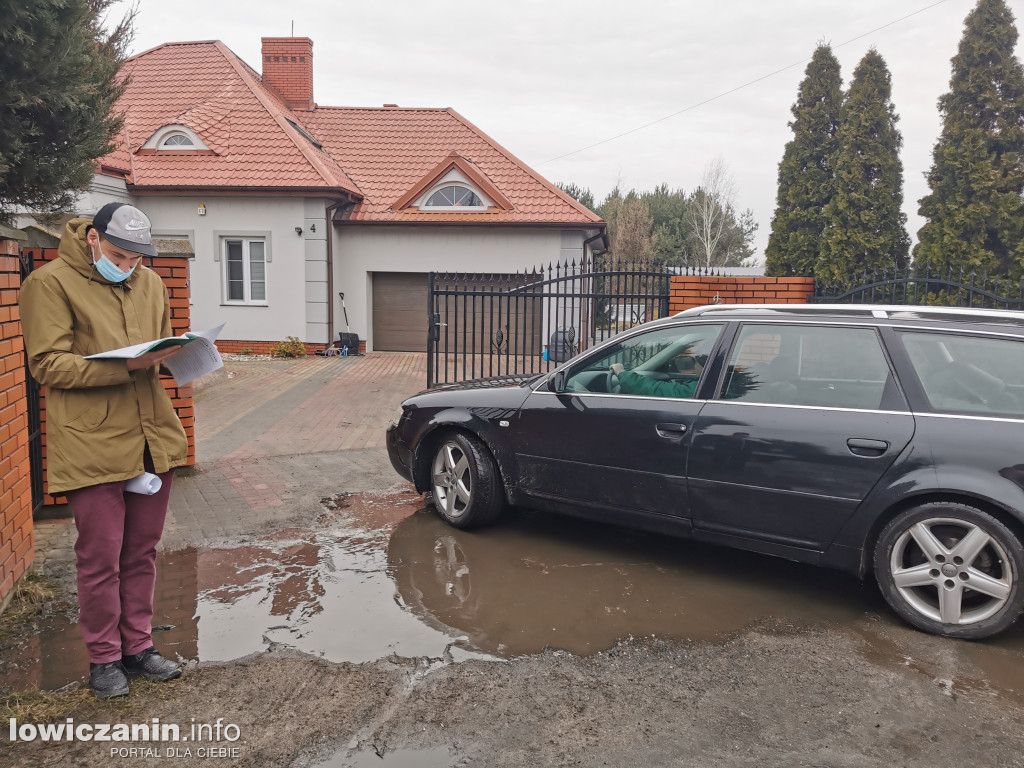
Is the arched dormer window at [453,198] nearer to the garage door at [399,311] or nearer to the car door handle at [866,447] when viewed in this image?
the garage door at [399,311]

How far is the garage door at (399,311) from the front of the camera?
18.8m

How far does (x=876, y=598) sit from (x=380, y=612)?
2.67m

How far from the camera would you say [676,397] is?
4.49 metres

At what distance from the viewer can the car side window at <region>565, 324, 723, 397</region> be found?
4547 mm

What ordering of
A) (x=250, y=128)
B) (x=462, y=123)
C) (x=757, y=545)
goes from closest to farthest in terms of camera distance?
(x=757, y=545) < (x=250, y=128) < (x=462, y=123)

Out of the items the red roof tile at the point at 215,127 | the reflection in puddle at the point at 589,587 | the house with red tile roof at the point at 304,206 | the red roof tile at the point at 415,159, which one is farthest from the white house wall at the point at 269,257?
the reflection in puddle at the point at 589,587

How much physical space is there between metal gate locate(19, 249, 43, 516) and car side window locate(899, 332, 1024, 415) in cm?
524

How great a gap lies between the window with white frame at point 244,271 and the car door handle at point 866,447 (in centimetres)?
1563

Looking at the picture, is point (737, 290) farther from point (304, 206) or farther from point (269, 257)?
point (269, 257)

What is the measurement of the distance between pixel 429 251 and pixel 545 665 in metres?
15.8

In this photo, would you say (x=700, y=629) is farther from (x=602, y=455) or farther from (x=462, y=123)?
(x=462, y=123)

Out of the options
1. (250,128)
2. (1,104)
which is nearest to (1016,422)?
(1,104)

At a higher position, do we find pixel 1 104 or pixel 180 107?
pixel 180 107

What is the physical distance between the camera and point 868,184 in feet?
65.2
